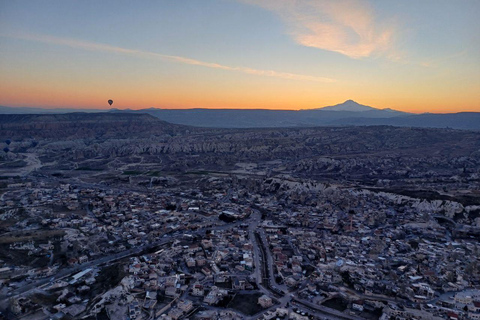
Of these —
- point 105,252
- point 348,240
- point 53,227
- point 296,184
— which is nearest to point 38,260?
point 105,252

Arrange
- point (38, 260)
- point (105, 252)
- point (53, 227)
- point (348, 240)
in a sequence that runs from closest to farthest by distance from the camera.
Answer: point (38, 260)
point (105, 252)
point (348, 240)
point (53, 227)

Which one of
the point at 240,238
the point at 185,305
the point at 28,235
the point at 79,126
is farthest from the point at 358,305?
the point at 79,126

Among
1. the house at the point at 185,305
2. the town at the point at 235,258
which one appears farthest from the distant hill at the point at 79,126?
the house at the point at 185,305

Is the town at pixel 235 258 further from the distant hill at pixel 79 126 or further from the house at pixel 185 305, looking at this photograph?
the distant hill at pixel 79 126

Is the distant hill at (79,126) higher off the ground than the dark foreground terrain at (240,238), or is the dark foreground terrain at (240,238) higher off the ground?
the distant hill at (79,126)

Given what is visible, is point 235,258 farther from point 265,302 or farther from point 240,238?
point 265,302

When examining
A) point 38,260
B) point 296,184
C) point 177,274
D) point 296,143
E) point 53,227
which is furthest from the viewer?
point 296,143

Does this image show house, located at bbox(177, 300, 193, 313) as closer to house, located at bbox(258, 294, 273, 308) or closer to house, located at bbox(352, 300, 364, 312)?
house, located at bbox(258, 294, 273, 308)

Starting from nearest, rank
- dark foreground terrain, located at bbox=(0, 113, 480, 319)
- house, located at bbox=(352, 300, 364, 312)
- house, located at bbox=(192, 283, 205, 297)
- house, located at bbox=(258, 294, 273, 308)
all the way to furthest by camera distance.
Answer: house, located at bbox=(352, 300, 364, 312) < house, located at bbox=(258, 294, 273, 308) < dark foreground terrain, located at bbox=(0, 113, 480, 319) < house, located at bbox=(192, 283, 205, 297)

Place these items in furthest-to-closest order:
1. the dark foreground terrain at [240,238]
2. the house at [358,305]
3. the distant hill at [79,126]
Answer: the distant hill at [79,126] < the dark foreground terrain at [240,238] < the house at [358,305]

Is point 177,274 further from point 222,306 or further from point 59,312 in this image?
point 59,312

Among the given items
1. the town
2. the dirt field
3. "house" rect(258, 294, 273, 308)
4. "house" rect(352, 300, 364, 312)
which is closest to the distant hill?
the town
